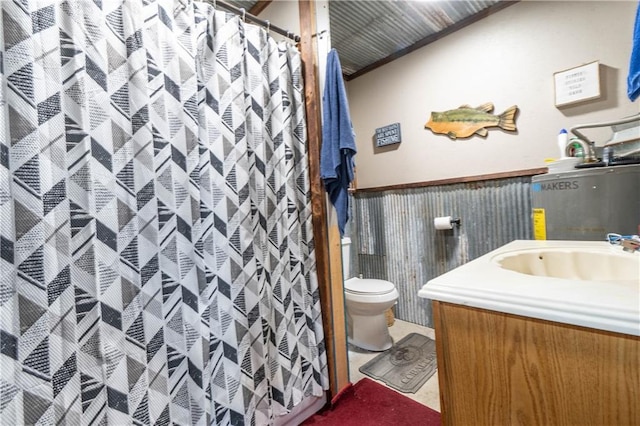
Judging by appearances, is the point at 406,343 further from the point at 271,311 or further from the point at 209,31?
the point at 209,31

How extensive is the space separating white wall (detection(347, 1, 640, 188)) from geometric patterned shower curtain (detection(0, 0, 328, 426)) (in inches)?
55.3

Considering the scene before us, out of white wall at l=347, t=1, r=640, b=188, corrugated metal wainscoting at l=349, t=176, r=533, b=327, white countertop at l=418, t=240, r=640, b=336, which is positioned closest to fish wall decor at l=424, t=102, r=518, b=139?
white wall at l=347, t=1, r=640, b=188

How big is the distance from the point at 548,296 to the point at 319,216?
104cm

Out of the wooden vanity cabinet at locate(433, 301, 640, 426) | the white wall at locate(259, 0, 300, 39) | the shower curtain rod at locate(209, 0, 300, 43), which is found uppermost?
the white wall at locate(259, 0, 300, 39)

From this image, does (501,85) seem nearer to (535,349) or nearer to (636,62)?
(636,62)

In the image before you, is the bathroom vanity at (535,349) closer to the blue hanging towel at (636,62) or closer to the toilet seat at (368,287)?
the blue hanging towel at (636,62)

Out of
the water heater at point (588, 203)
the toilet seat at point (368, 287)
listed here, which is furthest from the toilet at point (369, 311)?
the water heater at point (588, 203)

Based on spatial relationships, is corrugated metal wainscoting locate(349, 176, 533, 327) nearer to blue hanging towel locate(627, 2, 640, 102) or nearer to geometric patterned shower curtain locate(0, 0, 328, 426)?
blue hanging towel locate(627, 2, 640, 102)

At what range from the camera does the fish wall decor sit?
188cm

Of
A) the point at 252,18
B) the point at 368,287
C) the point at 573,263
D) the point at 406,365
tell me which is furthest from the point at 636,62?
the point at 406,365

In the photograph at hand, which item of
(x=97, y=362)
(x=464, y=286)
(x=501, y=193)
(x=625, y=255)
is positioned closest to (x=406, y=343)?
(x=501, y=193)

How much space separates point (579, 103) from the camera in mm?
1629

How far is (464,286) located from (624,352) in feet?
0.76

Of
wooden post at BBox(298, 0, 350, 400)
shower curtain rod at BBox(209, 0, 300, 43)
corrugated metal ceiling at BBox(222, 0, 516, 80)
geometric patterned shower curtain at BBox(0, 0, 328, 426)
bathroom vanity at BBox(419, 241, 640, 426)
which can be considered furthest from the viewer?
corrugated metal ceiling at BBox(222, 0, 516, 80)
